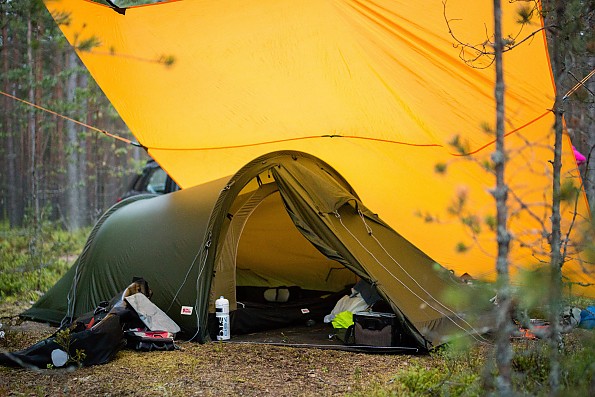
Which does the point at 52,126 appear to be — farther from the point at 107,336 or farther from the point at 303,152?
the point at 107,336

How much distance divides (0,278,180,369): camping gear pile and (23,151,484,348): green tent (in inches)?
11.8

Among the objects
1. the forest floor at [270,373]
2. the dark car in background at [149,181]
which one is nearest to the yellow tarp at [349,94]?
the forest floor at [270,373]

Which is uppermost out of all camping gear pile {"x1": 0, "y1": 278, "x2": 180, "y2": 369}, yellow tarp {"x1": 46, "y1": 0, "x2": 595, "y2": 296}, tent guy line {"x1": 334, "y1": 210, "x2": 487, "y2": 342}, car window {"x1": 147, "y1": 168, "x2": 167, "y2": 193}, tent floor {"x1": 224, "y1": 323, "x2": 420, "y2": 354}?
yellow tarp {"x1": 46, "y1": 0, "x2": 595, "y2": 296}

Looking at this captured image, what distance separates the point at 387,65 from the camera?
22.1ft

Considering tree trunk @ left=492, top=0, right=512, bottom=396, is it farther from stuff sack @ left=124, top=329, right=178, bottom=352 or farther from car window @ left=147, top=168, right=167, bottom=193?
car window @ left=147, top=168, right=167, bottom=193

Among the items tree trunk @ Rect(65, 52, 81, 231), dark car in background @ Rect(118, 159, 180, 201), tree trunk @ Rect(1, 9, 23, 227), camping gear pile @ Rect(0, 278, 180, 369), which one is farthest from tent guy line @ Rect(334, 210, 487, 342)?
tree trunk @ Rect(1, 9, 23, 227)

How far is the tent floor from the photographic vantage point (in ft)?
19.3

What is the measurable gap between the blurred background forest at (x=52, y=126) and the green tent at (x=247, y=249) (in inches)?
84.7

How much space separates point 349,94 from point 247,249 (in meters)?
2.07

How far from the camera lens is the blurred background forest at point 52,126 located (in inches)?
409

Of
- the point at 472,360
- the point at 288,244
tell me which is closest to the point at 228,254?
the point at 288,244

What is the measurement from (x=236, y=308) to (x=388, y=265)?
153cm

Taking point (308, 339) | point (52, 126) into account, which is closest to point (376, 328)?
point (308, 339)

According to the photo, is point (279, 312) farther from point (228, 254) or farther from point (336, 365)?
point (336, 365)
